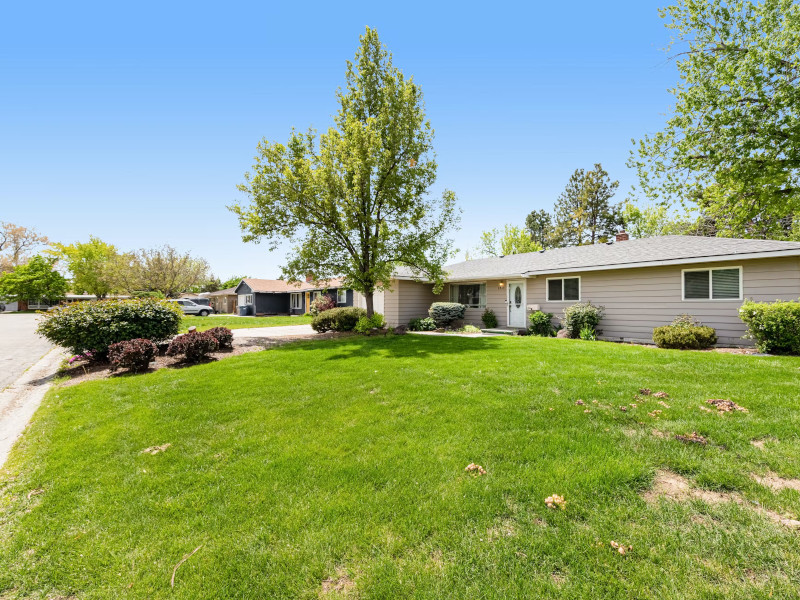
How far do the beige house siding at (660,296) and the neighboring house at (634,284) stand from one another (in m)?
0.02

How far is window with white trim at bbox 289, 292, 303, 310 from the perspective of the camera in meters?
33.5

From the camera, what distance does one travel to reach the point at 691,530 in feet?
7.81

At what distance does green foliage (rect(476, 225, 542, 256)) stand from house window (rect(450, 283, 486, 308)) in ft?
60.4

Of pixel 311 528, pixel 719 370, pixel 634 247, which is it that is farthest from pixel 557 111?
pixel 311 528

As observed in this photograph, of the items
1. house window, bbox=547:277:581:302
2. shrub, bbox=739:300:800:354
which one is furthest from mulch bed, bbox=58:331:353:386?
shrub, bbox=739:300:800:354

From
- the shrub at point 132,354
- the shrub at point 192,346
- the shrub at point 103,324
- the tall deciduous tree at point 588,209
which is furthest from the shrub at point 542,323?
the tall deciduous tree at point 588,209

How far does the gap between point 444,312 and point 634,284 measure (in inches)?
315

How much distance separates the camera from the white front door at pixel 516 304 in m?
16.0

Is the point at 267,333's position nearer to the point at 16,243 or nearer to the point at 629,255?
the point at 629,255

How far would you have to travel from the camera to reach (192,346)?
29.8ft

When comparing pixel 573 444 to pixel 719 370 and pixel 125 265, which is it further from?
pixel 125 265

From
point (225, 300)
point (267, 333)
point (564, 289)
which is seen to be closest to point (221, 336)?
point (267, 333)

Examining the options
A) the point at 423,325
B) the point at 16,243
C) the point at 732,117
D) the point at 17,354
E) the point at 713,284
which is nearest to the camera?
the point at 732,117

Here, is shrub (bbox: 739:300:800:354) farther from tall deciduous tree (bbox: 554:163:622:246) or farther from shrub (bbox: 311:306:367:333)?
tall deciduous tree (bbox: 554:163:622:246)
